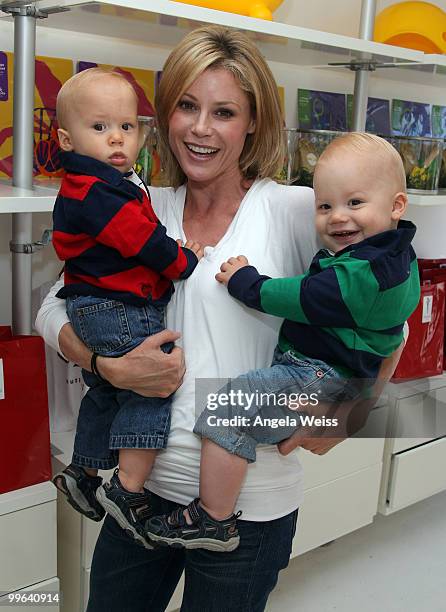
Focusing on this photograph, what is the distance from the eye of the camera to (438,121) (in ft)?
10.2

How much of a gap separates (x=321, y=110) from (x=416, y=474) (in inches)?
55.7

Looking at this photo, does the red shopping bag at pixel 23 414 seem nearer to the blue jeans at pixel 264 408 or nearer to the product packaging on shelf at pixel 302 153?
the blue jeans at pixel 264 408

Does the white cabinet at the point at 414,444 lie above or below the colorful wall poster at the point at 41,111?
below

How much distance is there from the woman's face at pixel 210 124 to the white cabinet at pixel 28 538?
0.91m

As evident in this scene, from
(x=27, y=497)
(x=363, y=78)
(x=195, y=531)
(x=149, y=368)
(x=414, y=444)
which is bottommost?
(x=414, y=444)

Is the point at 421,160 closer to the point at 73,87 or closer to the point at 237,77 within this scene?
the point at 237,77

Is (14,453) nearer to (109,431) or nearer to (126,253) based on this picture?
(109,431)

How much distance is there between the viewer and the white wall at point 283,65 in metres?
2.01

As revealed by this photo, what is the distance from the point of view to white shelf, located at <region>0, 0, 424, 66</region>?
A: 1538 mm

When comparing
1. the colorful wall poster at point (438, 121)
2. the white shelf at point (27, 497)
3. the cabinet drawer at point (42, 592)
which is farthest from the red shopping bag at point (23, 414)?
the colorful wall poster at point (438, 121)

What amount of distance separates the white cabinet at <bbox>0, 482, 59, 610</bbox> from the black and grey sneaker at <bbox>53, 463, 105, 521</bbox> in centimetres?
34

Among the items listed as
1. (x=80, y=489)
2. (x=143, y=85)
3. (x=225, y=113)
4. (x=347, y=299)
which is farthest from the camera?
(x=143, y=85)
